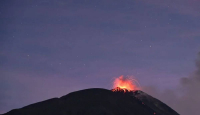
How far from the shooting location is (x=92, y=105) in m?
165

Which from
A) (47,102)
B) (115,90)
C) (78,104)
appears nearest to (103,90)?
(115,90)

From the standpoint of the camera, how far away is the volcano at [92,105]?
157m

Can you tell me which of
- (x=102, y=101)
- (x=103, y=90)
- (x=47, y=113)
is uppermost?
(x=103, y=90)

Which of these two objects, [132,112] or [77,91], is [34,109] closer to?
[77,91]

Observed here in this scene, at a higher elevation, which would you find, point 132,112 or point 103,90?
point 103,90

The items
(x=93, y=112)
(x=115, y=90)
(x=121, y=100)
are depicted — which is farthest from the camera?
(x=115, y=90)

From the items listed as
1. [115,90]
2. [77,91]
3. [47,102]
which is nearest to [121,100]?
[115,90]

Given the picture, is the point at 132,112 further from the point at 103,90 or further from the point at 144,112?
the point at 103,90

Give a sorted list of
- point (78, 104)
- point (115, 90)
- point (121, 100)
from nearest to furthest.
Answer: point (78, 104)
point (121, 100)
point (115, 90)

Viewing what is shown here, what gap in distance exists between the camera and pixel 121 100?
182750 millimetres

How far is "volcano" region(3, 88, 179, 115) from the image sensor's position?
516 feet

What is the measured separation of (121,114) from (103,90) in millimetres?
30330

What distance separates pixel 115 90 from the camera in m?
196

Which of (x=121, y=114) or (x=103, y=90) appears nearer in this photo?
(x=121, y=114)
